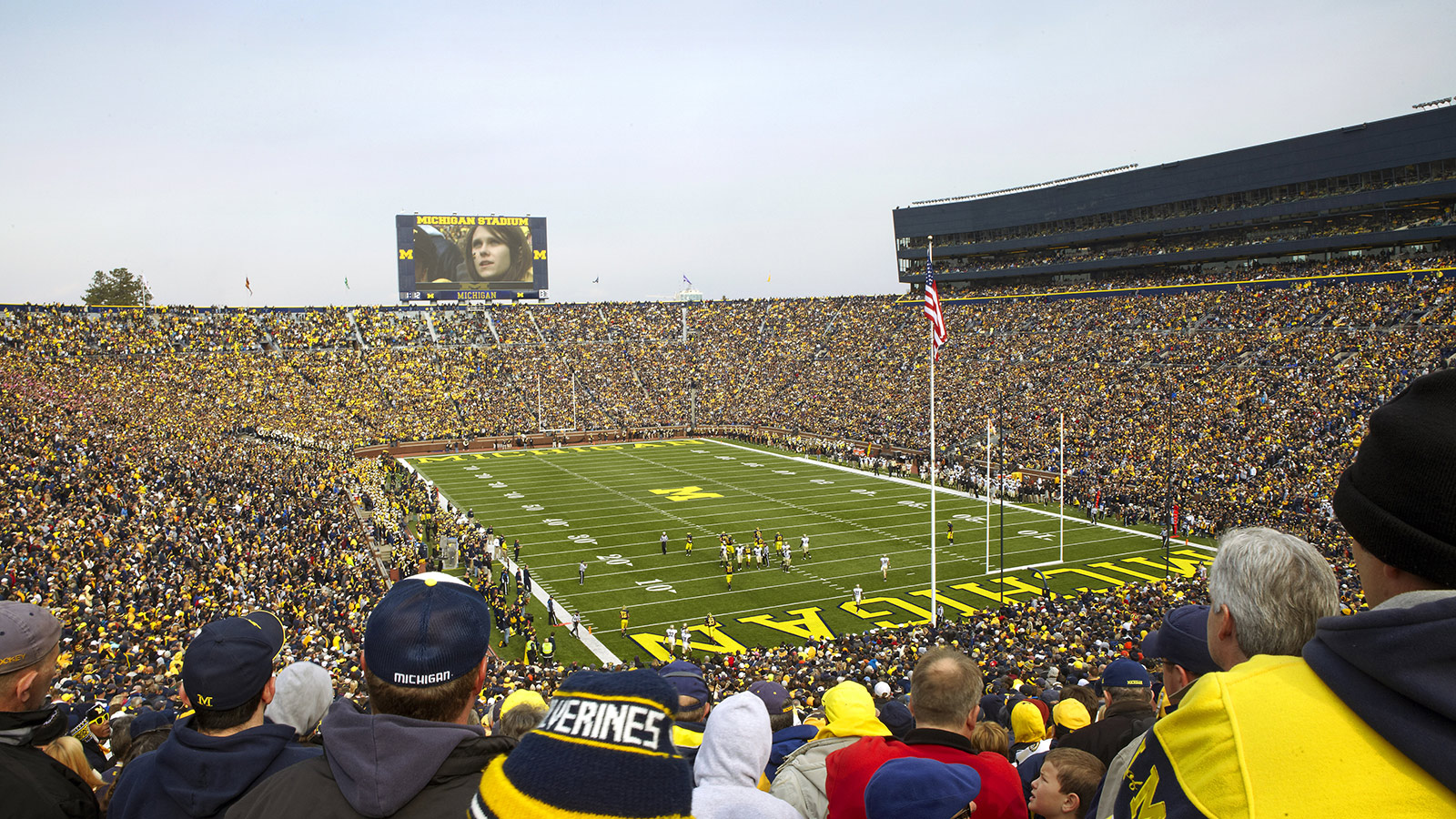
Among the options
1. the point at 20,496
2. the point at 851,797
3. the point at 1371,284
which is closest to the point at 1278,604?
the point at 851,797

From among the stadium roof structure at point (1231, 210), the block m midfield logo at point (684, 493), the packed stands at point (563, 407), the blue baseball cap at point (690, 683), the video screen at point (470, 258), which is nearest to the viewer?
the blue baseball cap at point (690, 683)

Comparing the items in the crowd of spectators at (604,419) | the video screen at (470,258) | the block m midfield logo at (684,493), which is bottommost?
the block m midfield logo at (684,493)

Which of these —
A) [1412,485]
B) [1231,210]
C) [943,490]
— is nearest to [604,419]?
[943,490]

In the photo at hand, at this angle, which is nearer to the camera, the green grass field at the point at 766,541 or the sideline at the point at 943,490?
the green grass field at the point at 766,541

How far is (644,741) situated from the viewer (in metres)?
1.69

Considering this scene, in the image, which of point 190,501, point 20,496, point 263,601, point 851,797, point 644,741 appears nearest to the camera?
point 644,741

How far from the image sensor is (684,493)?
4150 centimetres

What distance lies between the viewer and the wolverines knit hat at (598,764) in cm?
161

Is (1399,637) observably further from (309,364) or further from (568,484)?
(309,364)

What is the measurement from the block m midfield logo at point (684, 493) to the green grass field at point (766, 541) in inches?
4.9

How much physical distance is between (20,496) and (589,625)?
46.5ft

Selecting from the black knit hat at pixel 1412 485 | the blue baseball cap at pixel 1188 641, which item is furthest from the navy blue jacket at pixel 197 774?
the blue baseball cap at pixel 1188 641

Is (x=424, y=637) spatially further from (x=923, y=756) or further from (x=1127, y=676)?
(x=1127, y=676)

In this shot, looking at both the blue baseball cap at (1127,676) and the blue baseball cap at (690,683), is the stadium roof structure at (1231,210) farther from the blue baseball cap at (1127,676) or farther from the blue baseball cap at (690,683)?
the blue baseball cap at (690,683)
